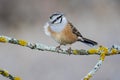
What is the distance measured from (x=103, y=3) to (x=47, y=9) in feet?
4.29

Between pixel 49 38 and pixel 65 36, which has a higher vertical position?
pixel 49 38

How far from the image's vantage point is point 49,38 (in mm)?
11555

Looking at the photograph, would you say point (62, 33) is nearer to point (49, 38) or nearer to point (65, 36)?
point (65, 36)

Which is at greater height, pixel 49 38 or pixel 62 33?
pixel 49 38

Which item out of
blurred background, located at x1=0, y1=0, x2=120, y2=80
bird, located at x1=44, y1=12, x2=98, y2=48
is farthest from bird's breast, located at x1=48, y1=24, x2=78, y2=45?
blurred background, located at x1=0, y1=0, x2=120, y2=80

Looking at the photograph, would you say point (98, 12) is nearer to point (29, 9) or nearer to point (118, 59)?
point (29, 9)

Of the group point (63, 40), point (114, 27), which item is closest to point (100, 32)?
point (114, 27)

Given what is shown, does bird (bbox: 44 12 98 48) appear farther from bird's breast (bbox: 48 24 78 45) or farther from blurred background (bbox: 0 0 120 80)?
blurred background (bbox: 0 0 120 80)

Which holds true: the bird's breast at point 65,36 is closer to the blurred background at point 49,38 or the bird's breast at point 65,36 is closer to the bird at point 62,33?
the bird at point 62,33

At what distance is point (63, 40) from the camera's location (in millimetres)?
5277

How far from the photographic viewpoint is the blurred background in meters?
10.7

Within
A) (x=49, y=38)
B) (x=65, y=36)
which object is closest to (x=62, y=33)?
(x=65, y=36)

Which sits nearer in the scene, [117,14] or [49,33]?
[49,33]

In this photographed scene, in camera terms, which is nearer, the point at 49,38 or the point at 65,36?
the point at 65,36
